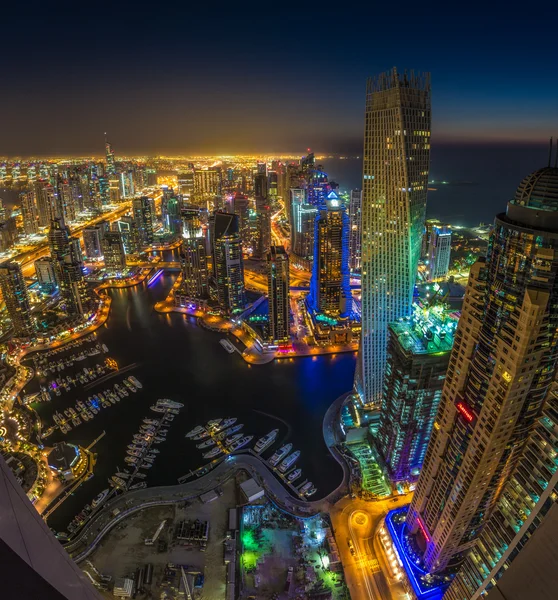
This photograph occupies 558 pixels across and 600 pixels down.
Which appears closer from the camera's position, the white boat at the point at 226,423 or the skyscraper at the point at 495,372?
the skyscraper at the point at 495,372

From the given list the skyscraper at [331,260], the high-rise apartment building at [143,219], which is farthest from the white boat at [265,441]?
the high-rise apartment building at [143,219]

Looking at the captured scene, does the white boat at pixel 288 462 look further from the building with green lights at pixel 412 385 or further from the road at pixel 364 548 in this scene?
the building with green lights at pixel 412 385

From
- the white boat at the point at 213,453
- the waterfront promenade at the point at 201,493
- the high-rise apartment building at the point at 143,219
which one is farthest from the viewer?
the high-rise apartment building at the point at 143,219

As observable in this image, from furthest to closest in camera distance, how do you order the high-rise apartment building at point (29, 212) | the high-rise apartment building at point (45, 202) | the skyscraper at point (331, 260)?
the high-rise apartment building at point (45, 202), the high-rise apartment building at point (29, 212), the skyscraper at point (331, 260)

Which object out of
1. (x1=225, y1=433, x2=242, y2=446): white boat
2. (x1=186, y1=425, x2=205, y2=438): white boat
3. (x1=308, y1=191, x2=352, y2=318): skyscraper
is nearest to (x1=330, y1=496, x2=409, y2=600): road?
(x1=225, y1=433, x2=242, y2=446): white boat

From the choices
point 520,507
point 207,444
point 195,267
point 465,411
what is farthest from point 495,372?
point 195,267

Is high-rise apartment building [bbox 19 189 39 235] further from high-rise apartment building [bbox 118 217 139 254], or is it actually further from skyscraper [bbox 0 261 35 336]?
skyscraper [bbox 0 261 35 336]

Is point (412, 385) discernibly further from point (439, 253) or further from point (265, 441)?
point (439, 253)
